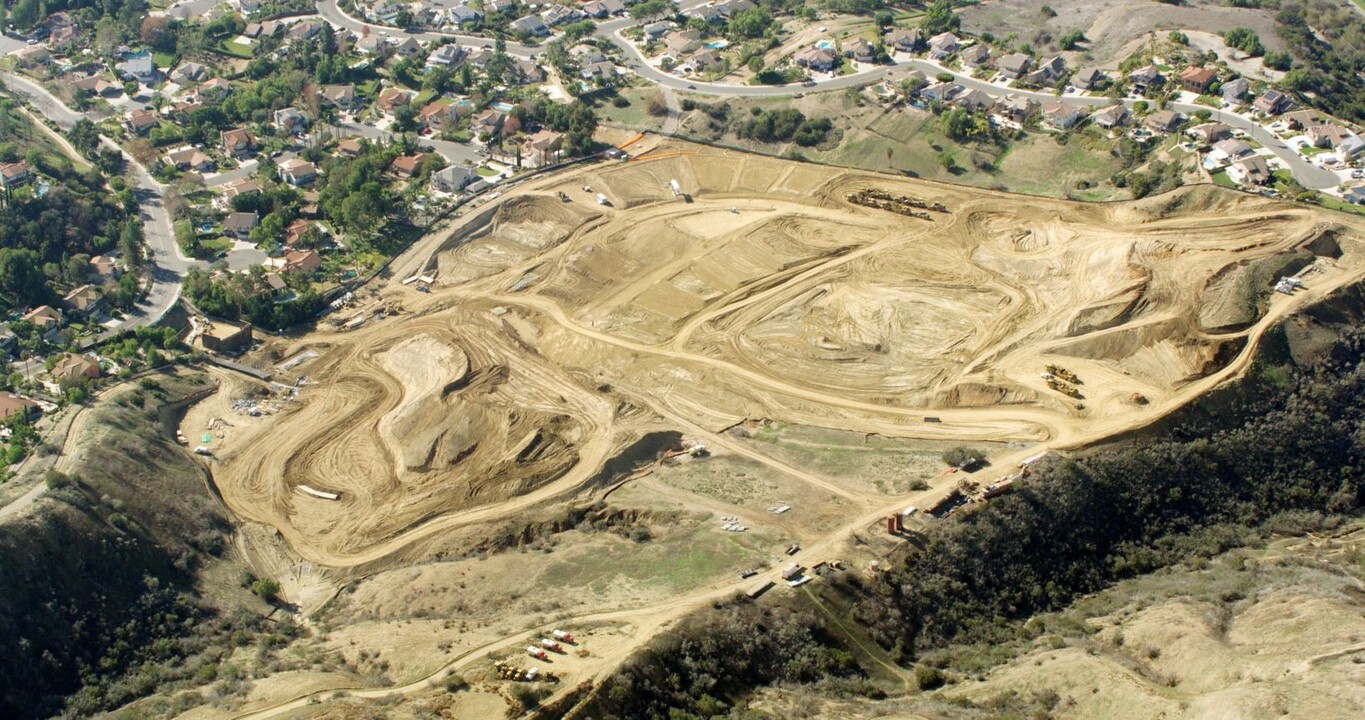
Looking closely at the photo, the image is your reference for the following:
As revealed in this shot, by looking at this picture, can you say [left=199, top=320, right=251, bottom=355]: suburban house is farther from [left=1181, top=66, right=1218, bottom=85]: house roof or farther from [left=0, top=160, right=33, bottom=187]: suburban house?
[left=1181, top=66, right=1218, bottom=85]: house roof

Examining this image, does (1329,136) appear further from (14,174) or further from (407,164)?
(14,174)

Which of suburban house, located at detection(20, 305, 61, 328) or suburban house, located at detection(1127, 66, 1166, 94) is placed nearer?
suburban house, located at detection(20, 305, 61, 328)

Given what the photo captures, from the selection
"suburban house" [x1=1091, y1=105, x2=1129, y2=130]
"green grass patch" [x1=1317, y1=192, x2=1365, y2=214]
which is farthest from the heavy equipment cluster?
"green grass patch" [x1=1317, y1=192, x2=1365, y2=214]

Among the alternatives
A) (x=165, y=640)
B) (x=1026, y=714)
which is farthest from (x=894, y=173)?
(x=165, y=640)

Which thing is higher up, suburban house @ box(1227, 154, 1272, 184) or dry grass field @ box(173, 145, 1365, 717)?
suburban house @ box(1227, 154, 1272, 184)

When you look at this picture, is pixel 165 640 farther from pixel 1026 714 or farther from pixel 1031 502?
pixel 1031 502

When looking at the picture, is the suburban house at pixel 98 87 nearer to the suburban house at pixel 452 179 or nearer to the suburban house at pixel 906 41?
the suburban house at pixel 452 179

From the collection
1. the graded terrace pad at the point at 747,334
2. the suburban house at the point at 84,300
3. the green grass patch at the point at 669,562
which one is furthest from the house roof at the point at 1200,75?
the suburban house at the point at 84,300
